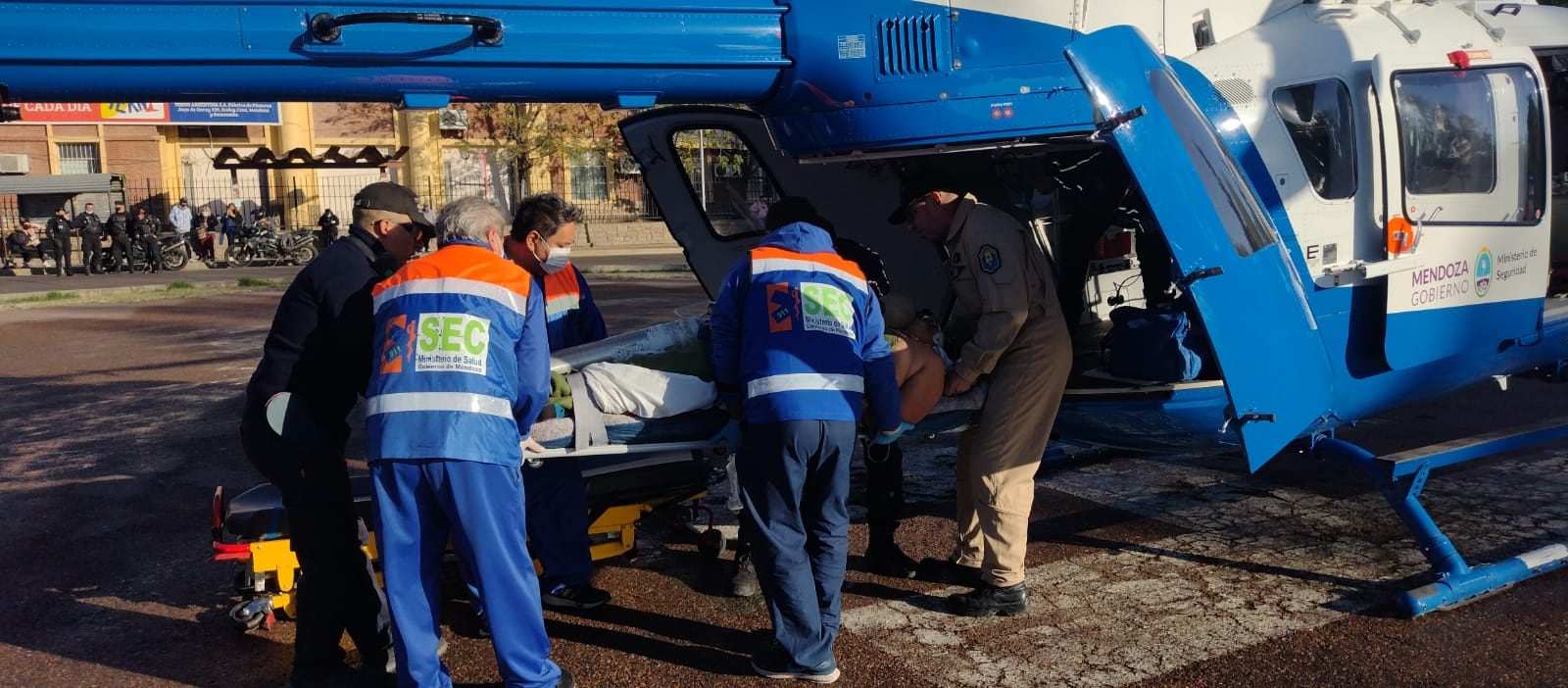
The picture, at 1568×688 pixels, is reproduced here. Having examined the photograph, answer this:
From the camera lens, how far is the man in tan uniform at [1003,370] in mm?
5031

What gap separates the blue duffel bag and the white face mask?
2450 mm

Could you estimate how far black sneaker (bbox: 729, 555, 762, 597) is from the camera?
5.46 metres

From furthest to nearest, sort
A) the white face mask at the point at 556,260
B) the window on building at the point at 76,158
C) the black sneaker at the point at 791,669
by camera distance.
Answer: the window on building at the point at 76,158, the white face mask at the point at 556,260, the black sneaker at the point at 791,669

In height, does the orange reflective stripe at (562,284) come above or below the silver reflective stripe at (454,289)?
below

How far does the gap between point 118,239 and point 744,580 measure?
2575 cm

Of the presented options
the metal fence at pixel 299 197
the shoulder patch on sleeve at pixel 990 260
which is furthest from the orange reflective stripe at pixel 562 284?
the metal fence at pixel 299 197

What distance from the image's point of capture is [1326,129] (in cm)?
564

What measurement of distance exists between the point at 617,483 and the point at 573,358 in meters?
0.78

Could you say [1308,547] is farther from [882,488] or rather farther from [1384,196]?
[882,488]

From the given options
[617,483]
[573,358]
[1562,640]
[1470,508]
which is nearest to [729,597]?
[617,483]

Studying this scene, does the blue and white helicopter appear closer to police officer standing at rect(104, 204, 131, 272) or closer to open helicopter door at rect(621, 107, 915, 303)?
open helicopter door at rect(621, 107, 915, 303)

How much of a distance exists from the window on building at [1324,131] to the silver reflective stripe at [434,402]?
12.6 ft

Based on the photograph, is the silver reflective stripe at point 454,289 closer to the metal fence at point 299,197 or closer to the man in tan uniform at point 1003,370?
the man in tan uniform at point 1003,370

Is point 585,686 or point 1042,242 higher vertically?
point 1042,242
